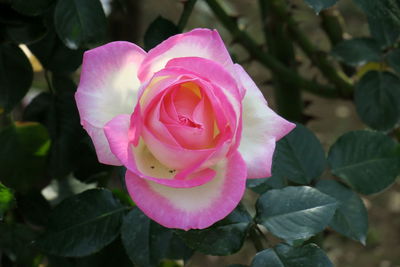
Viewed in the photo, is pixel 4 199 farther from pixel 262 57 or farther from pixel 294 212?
pixel 262 57

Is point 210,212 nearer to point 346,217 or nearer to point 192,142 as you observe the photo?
point 192,142

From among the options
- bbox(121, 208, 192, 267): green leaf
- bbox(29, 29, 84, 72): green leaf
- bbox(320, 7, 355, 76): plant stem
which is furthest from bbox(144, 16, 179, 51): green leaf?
bbox(320, 7, 355, 76): plant stem

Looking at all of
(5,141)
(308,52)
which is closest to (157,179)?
(5,141)

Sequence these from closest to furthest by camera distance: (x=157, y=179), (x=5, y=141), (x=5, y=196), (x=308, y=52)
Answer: (x=157, y=179) → (x=5, y=196) → (x=5, y=141) → (x=308, y=52)

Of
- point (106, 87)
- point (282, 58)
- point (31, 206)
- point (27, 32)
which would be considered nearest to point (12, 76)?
point (27, 32)

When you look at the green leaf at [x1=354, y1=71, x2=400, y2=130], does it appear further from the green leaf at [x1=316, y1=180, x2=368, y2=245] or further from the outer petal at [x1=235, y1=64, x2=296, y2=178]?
the outer petal at [x1=235, y1=64, x2=296, y2=178]

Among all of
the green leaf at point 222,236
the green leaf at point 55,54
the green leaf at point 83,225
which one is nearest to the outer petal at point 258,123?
the green leaf at point 222,236

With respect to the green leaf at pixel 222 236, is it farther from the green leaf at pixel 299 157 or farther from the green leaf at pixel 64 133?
the green leaf at pixel 64 133
